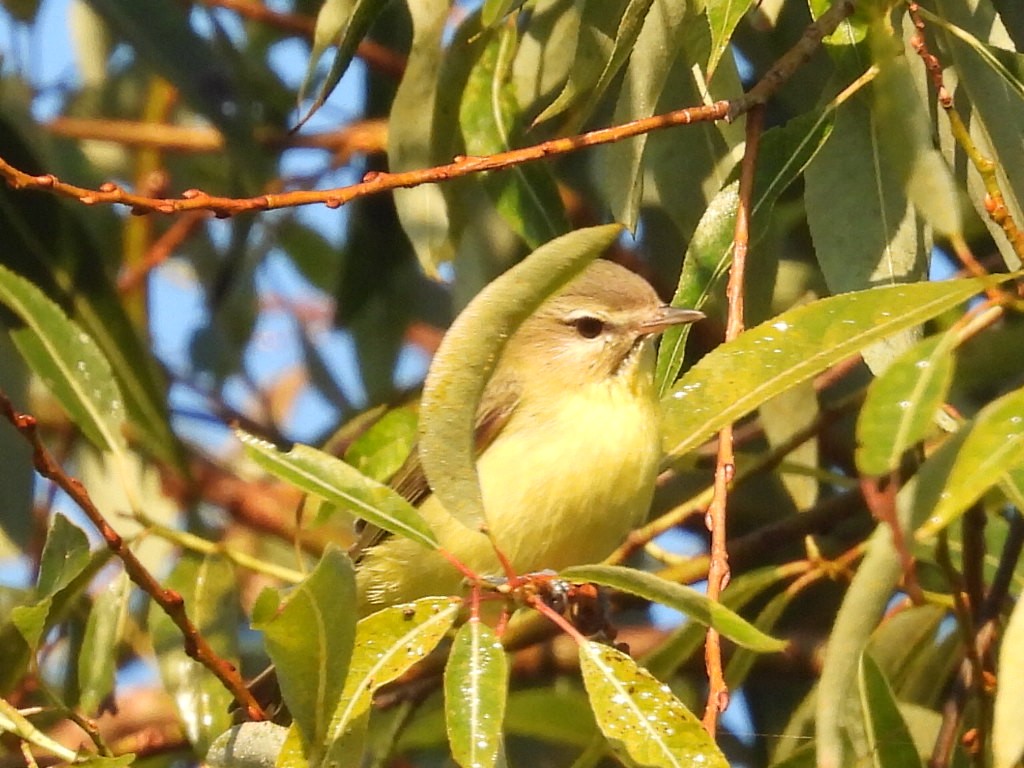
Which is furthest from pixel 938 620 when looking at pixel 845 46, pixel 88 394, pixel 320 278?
pixel 320 278

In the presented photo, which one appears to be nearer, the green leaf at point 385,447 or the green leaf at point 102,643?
the green leaf at point 102,643

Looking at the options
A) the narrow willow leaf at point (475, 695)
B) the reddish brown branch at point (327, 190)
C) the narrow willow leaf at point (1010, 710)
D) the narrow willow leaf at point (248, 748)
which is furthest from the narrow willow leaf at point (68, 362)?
the narrow willow leaf at point (1010, 710)

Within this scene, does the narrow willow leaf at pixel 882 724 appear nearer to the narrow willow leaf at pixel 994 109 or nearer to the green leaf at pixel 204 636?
the narrow willow leaf at pixel 994 109

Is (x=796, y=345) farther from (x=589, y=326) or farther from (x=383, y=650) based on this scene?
(x=589, y=326)

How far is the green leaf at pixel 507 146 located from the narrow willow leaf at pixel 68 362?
1.77ft

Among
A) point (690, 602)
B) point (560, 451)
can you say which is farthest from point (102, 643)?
point (690, 602)

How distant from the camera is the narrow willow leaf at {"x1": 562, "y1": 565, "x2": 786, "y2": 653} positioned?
1190 millimetres

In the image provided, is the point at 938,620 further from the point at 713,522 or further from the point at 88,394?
the point at 88,394

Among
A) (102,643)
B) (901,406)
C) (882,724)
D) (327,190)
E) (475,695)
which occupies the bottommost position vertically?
(882,724)

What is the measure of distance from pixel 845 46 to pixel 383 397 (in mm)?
1538

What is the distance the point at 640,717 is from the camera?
1297mm

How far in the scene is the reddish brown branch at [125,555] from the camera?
1559 mm

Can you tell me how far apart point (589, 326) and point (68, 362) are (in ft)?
2.95

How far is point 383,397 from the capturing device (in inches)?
121
